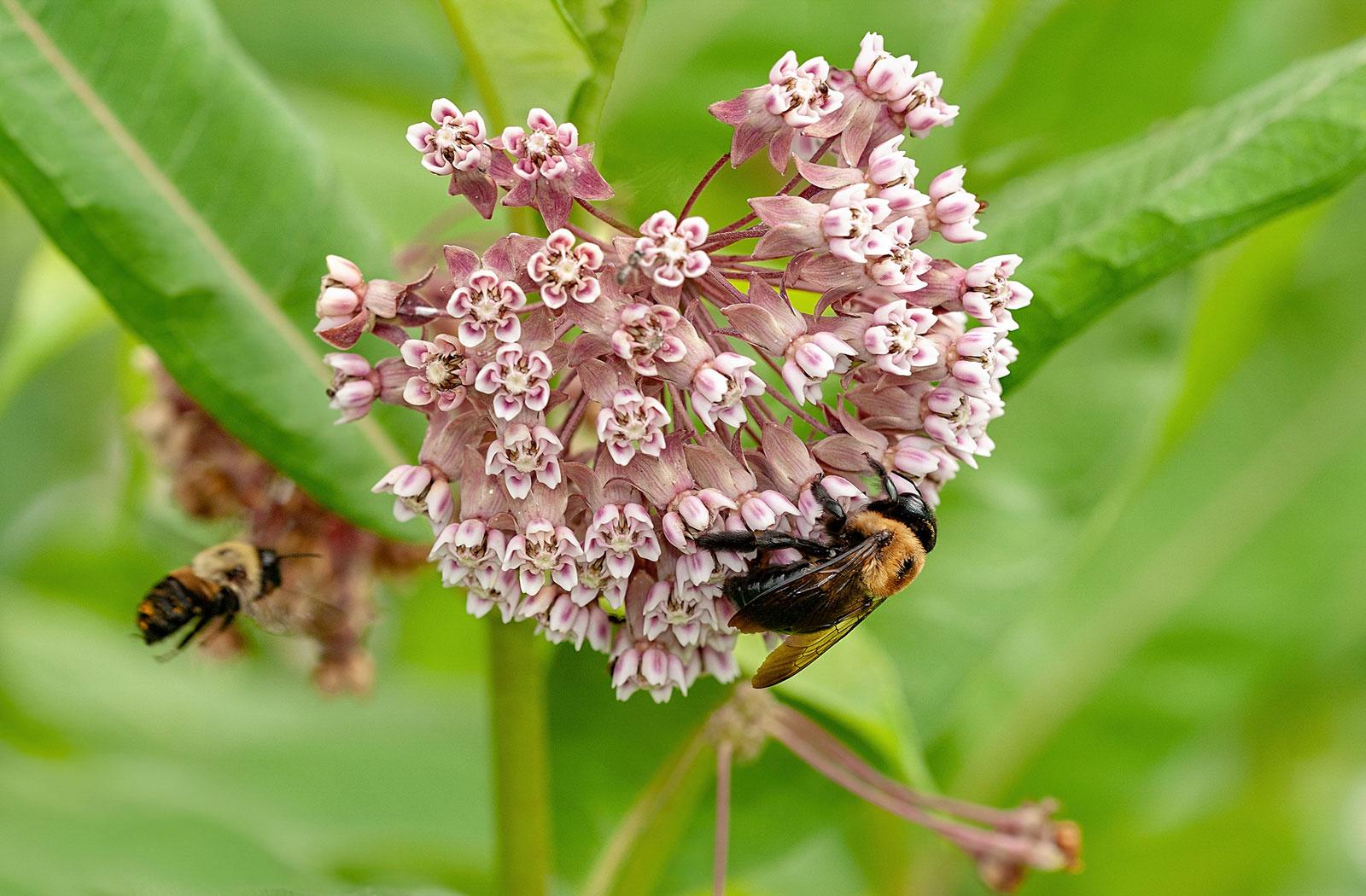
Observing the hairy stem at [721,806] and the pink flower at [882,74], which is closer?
the pink flower at [882,74]

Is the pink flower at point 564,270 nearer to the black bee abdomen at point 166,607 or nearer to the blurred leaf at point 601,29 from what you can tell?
the blurred leaf at point 601,29

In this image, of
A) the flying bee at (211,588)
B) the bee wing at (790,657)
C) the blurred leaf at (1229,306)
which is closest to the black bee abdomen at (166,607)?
the flying bee at (211,588)

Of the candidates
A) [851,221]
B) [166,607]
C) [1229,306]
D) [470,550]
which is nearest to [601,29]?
[851,221]

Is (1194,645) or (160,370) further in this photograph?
(1194,645)

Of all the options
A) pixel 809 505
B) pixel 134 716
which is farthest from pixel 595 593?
pixel 134 716

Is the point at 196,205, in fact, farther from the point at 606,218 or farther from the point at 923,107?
the point at 923,107

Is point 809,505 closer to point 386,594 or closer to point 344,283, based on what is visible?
point 344,283
